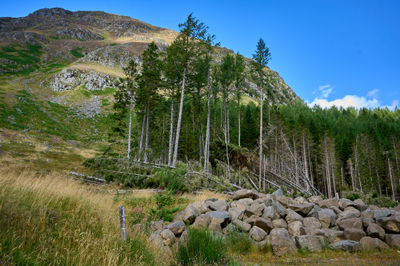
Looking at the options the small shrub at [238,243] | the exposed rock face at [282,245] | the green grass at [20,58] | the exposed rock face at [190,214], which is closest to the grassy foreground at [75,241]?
the exposed rock face at [282,245]

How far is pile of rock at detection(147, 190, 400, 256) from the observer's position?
7082 mm

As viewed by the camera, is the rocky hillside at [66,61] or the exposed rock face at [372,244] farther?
the rocky hillside at [66,61]

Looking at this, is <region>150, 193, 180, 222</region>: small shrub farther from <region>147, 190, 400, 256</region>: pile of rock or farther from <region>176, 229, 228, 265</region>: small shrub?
<region>176, 229, 228, 265</region>: small shrub

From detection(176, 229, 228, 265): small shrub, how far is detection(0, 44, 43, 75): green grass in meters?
96.8

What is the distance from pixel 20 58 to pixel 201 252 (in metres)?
116

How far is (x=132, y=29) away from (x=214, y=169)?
191076 millimetres

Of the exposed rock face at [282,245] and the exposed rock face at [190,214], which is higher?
the exposed rock face at [190,214]

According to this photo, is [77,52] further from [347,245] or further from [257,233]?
[347,245]

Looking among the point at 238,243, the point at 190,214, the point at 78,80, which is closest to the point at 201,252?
the point at 238,243

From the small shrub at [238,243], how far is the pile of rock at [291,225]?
1.23ft

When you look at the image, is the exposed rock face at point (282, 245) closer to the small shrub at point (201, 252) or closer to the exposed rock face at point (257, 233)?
the exposed rock face at point (257, 233)

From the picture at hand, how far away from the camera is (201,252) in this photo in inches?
193

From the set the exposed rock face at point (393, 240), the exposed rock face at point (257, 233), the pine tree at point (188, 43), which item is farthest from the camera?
the pine tree at point (188, 43)

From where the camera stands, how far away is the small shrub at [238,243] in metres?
7.13
